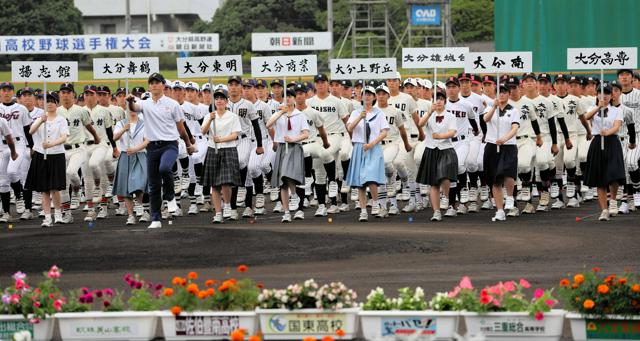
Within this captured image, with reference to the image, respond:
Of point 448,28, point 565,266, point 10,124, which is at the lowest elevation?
point 565,266

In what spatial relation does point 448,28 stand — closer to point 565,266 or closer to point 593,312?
point 565,266

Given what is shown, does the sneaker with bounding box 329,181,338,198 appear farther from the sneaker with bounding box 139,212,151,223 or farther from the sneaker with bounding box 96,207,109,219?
the sneaker with bounding box 96,207,109,219

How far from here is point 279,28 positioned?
63.6 m

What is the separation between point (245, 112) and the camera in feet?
68.3

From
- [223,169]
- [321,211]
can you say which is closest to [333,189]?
[321,211]

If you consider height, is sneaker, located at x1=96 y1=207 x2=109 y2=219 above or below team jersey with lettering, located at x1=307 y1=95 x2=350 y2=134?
below

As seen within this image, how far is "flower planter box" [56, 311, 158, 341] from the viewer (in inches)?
404

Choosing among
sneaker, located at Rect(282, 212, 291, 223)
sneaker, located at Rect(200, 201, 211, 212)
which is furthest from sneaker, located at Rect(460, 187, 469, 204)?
sneaker, located at Rect(200, 201, 211, 212)

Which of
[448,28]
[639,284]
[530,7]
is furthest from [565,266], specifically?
[448,28]

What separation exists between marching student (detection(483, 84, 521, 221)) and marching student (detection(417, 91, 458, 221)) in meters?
0.53

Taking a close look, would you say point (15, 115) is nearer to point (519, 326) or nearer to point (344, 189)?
point (344, 189)

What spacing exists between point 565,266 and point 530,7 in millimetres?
29382

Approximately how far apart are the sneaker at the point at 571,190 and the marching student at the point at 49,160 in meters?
8.49

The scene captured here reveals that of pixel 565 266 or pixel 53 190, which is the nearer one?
pixel 565 266
